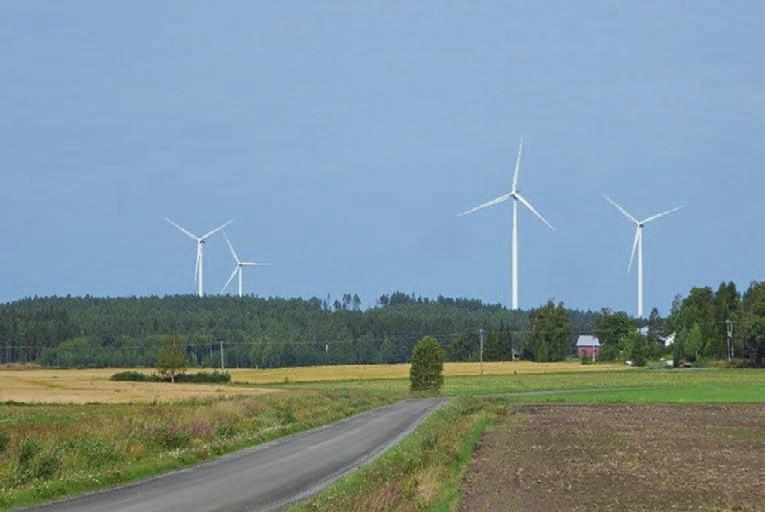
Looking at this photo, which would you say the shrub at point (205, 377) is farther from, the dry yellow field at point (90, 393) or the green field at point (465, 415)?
the green field at point (465, 415)

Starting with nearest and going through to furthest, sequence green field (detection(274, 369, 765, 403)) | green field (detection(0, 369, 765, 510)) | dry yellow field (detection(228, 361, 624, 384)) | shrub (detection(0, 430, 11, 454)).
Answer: green field (detection(0, 369, 765, 510)), shrub (detection(0, 430, 11, 454)), green field (detection(274, 369, 765, 403)), dry yellow field (detection(228, 361, 624, 384))

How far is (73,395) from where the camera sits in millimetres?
99688

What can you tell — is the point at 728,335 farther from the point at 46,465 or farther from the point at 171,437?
the point at 46,465

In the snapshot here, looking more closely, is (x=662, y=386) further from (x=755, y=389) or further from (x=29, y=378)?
(x=29, y=378)

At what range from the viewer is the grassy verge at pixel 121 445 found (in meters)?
29.2

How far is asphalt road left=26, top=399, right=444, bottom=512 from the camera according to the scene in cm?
2542

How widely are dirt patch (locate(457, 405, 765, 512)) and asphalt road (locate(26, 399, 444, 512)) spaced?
3.88 metres

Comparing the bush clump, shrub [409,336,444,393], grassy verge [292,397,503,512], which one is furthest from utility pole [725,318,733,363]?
grassy verge [292,397,503,512]

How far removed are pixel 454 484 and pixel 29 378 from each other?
400 ft

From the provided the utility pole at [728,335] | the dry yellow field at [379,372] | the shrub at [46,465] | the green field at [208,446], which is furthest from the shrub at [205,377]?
the shrub at [46,465]

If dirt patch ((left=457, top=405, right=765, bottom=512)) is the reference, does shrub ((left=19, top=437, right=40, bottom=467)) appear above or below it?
above

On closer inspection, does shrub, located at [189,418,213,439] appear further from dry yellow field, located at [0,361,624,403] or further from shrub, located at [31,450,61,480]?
dry yellow field, located at [0,361,624,403]

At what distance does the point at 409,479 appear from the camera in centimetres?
2803

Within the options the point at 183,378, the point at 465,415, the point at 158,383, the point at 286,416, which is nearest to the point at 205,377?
the point at 183,378
